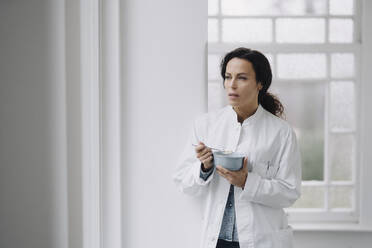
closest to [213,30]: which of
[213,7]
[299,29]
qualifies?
[213,7]

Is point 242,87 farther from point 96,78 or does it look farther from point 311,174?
point 311,174

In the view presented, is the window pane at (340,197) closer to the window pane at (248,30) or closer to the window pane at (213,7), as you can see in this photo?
the window pane at (248,30)

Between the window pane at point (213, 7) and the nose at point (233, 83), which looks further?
the window pane at point (213, 7)

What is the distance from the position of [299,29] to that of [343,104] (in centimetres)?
48

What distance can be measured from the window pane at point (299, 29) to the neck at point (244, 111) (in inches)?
34.0

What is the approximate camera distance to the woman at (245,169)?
4.19ft

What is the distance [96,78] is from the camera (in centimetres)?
133

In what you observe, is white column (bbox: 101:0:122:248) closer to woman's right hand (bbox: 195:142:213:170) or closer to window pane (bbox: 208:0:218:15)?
woman's right hand (bbox: 195:142:213:170)

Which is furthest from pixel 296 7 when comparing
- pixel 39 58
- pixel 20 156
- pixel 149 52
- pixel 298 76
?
pixel 20 156

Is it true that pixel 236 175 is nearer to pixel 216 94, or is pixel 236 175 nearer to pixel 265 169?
pixel 265 169

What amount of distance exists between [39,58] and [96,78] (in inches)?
7.8

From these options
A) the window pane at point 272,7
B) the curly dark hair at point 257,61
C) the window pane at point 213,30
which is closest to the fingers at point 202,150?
the curly dark hair at point 257,61

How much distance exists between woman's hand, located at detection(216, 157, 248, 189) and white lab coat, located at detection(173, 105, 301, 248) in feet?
0.05

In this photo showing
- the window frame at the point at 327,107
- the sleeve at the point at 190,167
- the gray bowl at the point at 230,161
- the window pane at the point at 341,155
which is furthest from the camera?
the window pane at the point at 341,155
